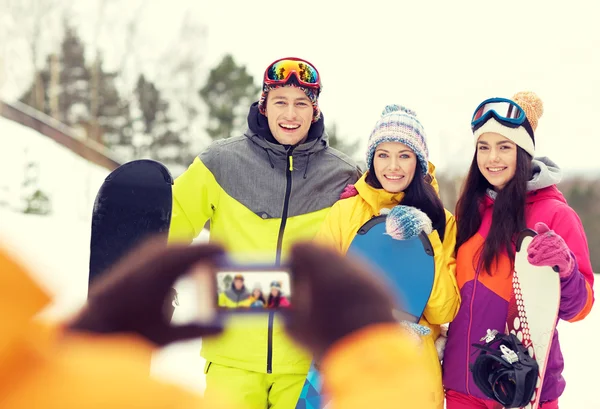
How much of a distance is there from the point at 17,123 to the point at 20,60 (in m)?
3.34

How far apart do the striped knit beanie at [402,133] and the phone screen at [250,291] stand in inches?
72.9

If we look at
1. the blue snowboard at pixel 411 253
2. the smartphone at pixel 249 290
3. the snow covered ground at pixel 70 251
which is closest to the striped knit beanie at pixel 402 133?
the blue snowboard at pixel 411 253

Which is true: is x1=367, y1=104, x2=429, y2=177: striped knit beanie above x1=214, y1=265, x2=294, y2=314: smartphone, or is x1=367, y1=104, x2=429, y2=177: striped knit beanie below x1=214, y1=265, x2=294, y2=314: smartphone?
above

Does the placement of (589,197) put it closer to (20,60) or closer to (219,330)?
(219,330)

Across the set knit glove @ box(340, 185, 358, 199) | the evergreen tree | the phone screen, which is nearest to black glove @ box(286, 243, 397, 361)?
the phone screen

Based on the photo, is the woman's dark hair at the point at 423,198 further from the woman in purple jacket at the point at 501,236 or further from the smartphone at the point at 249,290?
the smartphone at the point at 249,290

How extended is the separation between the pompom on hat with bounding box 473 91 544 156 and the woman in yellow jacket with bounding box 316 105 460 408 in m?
0.30

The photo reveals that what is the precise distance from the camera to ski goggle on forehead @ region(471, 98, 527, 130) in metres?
2.21

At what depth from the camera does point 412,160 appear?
2.27 metres

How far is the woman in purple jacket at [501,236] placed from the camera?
2.09 m

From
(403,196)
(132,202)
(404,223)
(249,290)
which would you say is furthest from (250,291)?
(403,196)

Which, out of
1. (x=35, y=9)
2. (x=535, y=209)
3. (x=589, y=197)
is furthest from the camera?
(x=35, y=9)

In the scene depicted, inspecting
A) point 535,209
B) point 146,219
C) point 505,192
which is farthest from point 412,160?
point 146,219

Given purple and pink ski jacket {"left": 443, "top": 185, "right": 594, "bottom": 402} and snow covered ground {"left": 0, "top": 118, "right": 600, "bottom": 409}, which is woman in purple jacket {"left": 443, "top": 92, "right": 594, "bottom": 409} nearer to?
purple and pink ski jacket {"left": 443, "top": 185, "right": 594, "bottom": 402}
